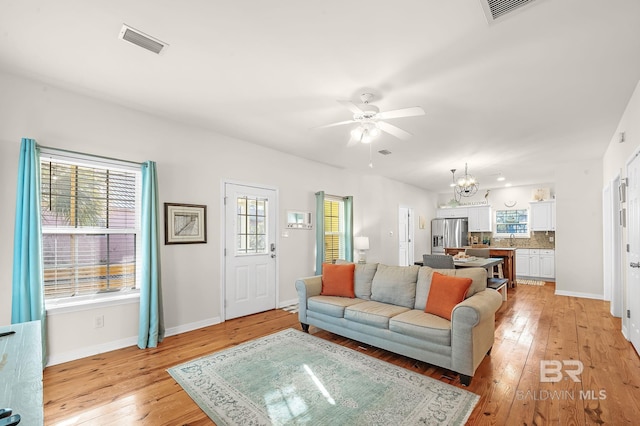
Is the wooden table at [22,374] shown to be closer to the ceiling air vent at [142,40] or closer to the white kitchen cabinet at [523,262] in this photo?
the ceiling air vent at [142,40]

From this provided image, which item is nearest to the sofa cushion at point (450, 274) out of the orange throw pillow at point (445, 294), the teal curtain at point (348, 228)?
the orange throw pillow at point (445, 294)

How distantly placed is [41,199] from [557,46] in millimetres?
4713

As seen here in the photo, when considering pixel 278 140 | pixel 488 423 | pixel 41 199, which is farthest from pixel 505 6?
pixel 41 199

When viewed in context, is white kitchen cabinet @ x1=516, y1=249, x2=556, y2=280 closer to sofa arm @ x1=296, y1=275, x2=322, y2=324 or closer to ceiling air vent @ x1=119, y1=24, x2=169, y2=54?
sofa arm @ x1=296, y1=275, x2=322, y2=324

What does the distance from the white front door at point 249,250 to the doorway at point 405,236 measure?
4500 mm

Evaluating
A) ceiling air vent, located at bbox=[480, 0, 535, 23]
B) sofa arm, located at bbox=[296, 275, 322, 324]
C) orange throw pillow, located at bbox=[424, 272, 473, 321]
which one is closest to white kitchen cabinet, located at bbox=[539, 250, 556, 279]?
orange throw pillow, located at bbox=[424, 272, 473, 321]

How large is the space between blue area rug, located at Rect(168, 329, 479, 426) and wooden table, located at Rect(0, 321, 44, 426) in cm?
118

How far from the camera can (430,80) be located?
2.77 m

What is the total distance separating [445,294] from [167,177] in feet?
11.5

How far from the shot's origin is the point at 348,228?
621 cm

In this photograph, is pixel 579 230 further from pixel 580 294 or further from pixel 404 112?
pixel 404 112

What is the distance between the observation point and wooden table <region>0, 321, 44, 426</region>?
102cm

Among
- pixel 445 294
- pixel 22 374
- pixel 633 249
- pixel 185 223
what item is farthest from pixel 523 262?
pixel 22 374

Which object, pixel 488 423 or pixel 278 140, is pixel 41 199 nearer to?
pixel 278 140
